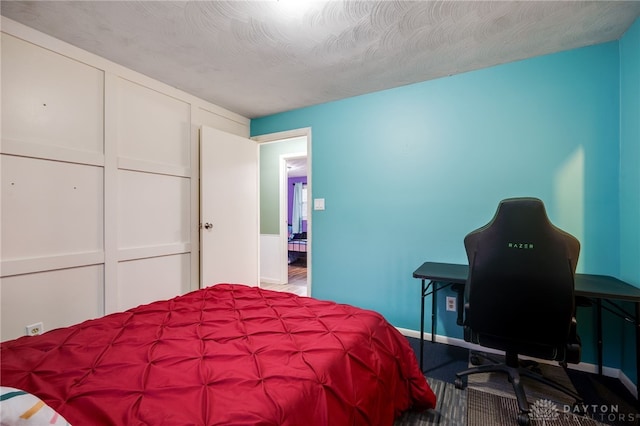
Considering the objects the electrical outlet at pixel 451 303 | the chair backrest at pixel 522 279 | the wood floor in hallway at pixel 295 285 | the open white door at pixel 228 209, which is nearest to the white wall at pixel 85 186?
the open white door at pixel 228 209

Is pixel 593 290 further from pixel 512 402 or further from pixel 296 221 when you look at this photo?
pixel 296 221

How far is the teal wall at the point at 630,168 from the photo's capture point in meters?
1.69

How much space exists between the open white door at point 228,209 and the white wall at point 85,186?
165mm

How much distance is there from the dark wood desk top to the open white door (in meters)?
2.07

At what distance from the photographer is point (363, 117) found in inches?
111

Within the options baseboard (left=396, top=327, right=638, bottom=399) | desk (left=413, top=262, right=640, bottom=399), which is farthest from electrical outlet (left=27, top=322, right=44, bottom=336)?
baseboard (left=396, top=327, right=638, bottom=399)

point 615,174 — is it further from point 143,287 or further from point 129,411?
point 143,287

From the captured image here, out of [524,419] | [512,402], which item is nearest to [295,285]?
[512,402]

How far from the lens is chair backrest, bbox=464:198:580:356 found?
1.40m

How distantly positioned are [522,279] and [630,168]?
3.73 ft

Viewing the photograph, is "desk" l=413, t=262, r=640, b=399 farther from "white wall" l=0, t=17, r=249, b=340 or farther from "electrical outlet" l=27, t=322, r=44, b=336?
"electrical outlet" l=27, t=322, r=44, b=336

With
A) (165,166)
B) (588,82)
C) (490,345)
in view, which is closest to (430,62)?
(588,82)

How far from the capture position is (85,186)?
83.1 inches

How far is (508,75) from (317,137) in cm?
177
